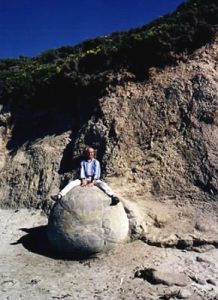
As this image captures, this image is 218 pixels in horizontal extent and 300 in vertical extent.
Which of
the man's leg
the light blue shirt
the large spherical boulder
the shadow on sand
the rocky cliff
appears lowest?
the shadow on sand

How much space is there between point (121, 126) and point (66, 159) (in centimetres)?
207

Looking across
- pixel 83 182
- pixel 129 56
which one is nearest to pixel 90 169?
pixel 83 182

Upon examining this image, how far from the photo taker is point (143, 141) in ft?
39.1

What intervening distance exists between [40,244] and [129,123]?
4436mm

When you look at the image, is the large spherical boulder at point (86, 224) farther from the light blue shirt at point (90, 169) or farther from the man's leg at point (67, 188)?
the light blue shirt at point (90, 169)

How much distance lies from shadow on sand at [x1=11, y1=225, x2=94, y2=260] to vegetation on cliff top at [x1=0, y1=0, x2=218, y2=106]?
17.5ft

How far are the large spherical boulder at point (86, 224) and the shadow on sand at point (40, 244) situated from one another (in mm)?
122

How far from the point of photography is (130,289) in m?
7.49

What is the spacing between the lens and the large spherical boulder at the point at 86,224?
8.80m

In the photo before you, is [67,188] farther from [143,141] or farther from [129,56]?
[129,56]

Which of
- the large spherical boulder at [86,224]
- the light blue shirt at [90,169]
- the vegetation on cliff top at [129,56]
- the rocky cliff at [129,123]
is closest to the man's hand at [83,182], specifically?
the light blue shirt at [90,169]

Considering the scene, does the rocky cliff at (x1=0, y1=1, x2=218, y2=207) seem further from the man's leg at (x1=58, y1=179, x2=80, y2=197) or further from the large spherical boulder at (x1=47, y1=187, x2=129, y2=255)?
the large spherical boulder at (x1=47, y1=187, x2=129, y2=255)

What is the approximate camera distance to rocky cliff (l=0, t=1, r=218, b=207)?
11.1 metres

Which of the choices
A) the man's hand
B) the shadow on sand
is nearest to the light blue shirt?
the man's hand
